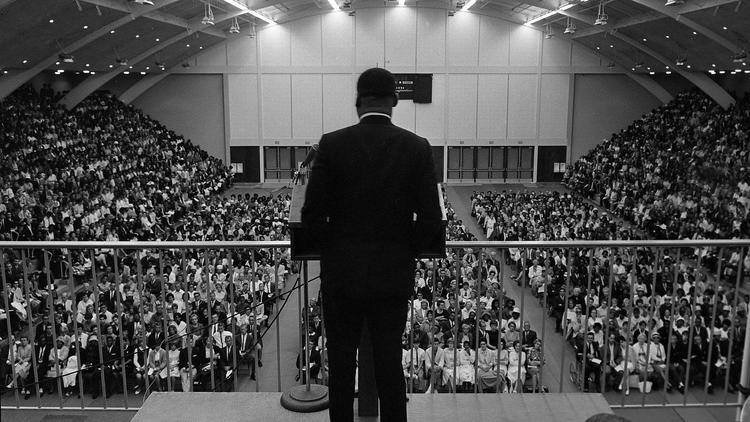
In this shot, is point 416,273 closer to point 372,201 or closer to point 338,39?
point 372,201

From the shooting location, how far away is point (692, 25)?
2125 centimetres

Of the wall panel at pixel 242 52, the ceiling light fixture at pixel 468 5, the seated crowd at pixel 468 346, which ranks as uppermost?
the ceiling light fixture at pixel 468 5

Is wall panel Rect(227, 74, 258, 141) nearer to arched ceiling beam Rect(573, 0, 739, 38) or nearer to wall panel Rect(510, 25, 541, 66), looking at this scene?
wall panel Rect(510, 25, 541, 66)

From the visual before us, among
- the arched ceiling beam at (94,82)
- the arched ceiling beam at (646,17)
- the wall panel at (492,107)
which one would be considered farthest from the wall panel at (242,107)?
the arched ceiling beam at (646,17)

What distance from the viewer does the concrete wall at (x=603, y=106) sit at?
3331 cm

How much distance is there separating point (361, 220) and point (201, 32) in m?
28.5

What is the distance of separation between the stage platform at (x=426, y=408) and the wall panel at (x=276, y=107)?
99.6 ft

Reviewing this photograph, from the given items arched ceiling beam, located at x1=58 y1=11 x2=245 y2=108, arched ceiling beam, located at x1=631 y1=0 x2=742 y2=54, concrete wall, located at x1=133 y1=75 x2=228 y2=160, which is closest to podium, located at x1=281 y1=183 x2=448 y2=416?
arched ceiling beam, located at x1=631 y1=0 x2=742 y2=54

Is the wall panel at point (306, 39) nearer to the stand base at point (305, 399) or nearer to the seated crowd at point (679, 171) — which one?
the seated crowd at point (679, 171)

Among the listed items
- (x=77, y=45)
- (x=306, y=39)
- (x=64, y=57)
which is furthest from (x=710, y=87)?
(x=64, y=57)

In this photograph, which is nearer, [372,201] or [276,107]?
[372,201]

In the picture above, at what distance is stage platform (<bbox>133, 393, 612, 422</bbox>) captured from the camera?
3314 mm

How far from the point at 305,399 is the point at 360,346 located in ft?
1.93

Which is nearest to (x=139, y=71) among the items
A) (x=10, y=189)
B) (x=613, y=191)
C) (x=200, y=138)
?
(x=200, y=138)
